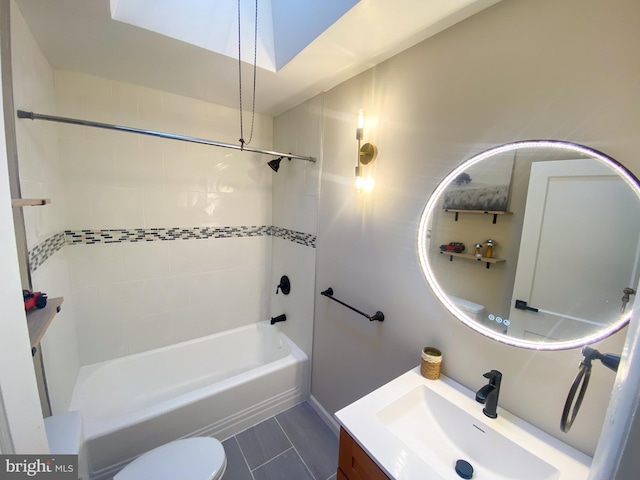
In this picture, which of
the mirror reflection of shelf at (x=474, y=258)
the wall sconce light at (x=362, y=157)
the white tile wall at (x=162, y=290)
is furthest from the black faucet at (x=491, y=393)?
the white tile wall at (x=162, y=290)

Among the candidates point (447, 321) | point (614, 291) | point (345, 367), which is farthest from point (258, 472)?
point (614, 291)

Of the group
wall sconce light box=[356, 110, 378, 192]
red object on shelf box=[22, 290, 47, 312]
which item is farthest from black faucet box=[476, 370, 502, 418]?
red object on shelf box=[22, 290, 47, 312]

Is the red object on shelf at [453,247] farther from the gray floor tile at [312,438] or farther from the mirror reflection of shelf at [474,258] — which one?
the gray floor tile at [312,438]

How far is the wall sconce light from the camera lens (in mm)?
1397

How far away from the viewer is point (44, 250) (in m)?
1.31

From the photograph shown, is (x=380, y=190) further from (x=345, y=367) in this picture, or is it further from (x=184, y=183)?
(x=184, y=183)

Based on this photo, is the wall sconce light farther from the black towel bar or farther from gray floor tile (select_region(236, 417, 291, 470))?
gray floor tile (select_region(236, 417, 291, 470))

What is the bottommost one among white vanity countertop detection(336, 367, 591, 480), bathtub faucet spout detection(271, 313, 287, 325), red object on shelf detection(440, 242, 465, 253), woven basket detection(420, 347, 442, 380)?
bathtub faucet spout detection(271, 313, 287, 325)

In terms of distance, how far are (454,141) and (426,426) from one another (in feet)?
3.81

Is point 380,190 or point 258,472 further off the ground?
point 380,190

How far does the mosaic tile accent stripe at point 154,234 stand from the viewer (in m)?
1.74

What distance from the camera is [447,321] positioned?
1137 millimetres

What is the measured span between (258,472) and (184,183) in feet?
6.51

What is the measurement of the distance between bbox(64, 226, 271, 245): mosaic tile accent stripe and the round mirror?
63.5 inches
